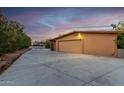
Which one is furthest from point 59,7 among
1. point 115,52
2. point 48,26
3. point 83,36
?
point 83,36

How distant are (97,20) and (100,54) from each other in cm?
332

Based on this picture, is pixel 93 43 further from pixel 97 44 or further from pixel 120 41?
pixel 120 41

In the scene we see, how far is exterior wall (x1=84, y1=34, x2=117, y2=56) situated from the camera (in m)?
11.5

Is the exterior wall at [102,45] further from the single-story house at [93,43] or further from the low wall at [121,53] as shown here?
the low wall at [121,53]

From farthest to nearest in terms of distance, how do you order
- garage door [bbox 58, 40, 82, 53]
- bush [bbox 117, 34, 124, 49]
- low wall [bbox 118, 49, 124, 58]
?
garage door [bbox 58, 40, 82, 53], bush [bbox 117, 34, 124, 49], low wall [bbox 118, 49, 124, 58]

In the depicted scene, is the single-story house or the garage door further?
the garage door

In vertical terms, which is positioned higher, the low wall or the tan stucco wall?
the tan stucco wall

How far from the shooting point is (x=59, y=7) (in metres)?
6.77

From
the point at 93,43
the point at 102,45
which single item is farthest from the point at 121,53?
the point at 93,43

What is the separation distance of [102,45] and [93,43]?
2.56 ft

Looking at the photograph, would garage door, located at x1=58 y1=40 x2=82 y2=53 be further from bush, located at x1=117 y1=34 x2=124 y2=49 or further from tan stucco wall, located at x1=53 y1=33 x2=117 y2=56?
bush, located at x1=117 y1=34 x2=124 y2=49

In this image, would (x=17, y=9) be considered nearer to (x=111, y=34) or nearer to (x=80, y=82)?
(x=80, y=82)

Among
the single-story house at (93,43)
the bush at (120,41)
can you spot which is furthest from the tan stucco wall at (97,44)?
the bush at (120,41)

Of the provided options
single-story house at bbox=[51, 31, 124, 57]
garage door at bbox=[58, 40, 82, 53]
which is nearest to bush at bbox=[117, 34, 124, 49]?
single-story house at bbox=[51, 31, 124, 57]
